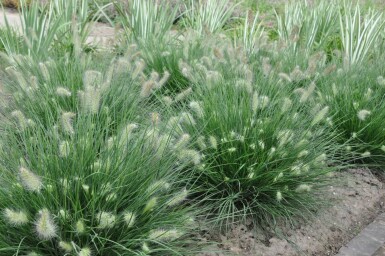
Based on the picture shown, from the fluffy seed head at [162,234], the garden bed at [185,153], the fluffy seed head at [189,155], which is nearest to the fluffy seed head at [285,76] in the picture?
the garden bed at [185,153]

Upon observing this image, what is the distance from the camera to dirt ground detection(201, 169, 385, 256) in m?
2.92

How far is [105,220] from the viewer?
222cm

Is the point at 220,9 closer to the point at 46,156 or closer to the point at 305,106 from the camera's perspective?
the point at 305,106

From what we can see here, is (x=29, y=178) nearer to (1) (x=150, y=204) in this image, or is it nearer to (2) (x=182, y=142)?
(1) (x=150, y=204)

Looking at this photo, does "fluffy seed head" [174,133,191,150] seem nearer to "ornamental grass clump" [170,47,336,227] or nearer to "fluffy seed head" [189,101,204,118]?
"ornamental grass clump" [170,47,336,227]

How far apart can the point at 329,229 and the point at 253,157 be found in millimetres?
661

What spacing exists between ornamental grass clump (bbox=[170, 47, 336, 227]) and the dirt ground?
96 mm

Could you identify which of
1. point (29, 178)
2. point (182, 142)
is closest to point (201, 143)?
point (182, 142)

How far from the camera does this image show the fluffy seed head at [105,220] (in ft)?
7.27

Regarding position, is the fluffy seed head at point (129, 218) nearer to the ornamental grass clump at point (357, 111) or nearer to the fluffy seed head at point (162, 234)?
the fluffy seed head at point (162, 234)

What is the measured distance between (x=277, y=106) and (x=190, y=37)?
53.7 inches

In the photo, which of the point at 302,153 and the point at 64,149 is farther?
the point at 302,153

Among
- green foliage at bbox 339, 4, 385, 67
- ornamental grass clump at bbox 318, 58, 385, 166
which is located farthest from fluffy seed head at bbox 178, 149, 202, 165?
green foliage at bbox 339, 4, 385, 67

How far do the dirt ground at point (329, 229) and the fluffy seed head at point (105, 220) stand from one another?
574 mm
